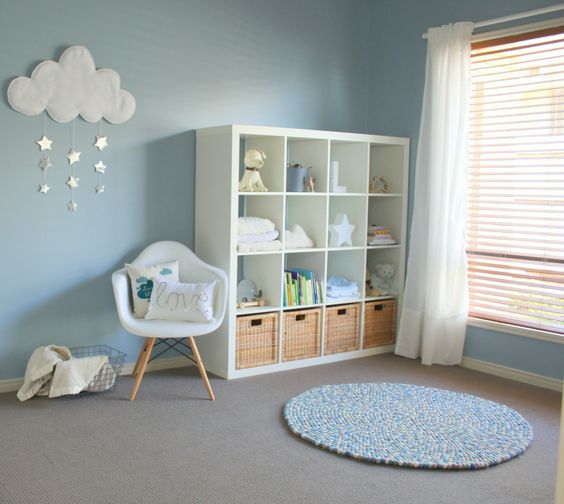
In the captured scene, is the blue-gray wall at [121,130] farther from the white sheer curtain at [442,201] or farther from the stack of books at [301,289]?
the white sheer curtain at [442,201]

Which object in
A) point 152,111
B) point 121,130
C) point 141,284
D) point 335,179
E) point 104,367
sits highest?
point 152,111

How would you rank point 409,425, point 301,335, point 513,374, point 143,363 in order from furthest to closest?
1. point 301,335
2. point 513,374
3. point 143,363
4. point 409,425

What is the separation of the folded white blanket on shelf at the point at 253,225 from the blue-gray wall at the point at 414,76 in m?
1.21

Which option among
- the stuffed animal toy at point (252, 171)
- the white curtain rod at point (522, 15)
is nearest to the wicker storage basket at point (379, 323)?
the stuffed animal toy at point (252, 171)

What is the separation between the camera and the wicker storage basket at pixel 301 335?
14.2 ft

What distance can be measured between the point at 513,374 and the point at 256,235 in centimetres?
179

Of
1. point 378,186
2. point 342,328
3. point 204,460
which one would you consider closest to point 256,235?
point 342,328

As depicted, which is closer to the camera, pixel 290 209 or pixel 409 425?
pixel 409 425

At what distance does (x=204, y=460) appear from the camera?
9.57ft

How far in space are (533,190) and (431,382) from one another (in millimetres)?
1290

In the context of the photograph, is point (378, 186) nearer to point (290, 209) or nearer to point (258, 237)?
point (290, 209)

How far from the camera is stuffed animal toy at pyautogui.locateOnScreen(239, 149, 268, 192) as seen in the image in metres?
4.12

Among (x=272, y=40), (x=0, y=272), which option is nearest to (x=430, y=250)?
(x=272, y=40)

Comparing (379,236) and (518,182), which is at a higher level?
(518,182)
